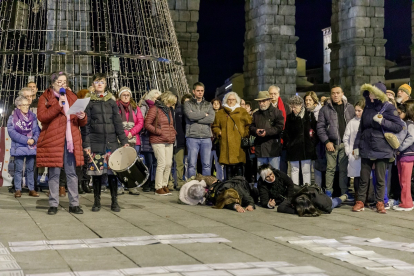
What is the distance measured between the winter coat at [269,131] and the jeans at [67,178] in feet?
10.6

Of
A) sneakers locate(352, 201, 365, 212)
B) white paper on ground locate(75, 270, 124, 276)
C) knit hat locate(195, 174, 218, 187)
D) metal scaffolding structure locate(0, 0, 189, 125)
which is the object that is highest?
metal scaffolding structure locate(0, 0, 189, 125)

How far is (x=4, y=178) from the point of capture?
40.2 feet

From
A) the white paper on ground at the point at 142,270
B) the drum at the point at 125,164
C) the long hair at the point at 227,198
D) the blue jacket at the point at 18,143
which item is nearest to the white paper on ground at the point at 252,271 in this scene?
the white paper on ground at the point at 142,270

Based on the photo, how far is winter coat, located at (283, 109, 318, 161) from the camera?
35.9ft

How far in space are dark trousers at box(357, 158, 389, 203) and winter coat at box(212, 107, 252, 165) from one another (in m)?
2.42

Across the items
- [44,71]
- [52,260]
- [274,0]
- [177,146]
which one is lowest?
[52,260]

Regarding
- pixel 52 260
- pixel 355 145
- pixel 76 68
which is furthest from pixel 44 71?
pixel 52 260

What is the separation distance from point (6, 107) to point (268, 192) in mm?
5109

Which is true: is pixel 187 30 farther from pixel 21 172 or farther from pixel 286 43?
pixel 21 172

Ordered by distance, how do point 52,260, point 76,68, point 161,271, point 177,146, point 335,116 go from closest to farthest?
1. point 161,271
2. point 52,260
3. point 335,116
4. point 76,68
5. point 177,146

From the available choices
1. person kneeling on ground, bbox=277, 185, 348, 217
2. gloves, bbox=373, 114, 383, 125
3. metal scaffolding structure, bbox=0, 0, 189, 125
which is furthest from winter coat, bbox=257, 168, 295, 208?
metal scaffolding structure, bbox=0, 0, 189, 125

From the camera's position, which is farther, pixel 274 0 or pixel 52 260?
pixel 274 0

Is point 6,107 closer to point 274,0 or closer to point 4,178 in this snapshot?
point 4,178

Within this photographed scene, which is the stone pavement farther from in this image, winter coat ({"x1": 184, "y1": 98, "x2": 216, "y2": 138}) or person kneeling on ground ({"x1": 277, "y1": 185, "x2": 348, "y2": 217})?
winter coat ({"x1": 184, "y1": 98, "x2": 216, "y2": 138})
